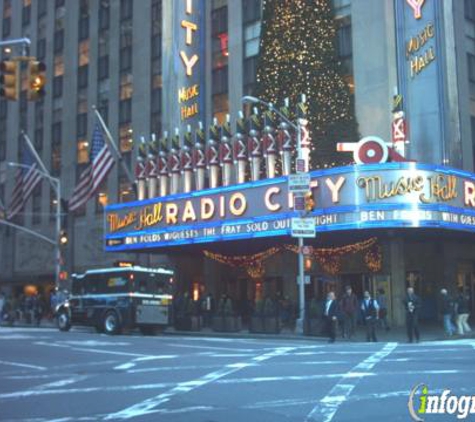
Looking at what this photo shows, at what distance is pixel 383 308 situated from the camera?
99.7 ft

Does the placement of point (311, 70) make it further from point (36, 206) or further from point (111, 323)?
point (36, 206)

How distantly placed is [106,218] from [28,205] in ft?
63.2

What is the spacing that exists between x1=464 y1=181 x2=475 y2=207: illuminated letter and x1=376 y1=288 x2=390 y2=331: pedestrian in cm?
545

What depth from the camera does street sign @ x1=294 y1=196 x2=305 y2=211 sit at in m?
28.9

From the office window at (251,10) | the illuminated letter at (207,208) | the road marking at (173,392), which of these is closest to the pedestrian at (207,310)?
the illuminated letter at (207,208)

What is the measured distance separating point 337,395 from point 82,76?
46441 millimetres

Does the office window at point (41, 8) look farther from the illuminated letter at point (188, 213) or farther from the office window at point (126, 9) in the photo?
the illuminated letter at point (188, 213)

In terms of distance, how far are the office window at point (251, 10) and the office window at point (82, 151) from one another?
16.6 metres

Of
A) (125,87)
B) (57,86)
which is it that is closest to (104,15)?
(125,87)

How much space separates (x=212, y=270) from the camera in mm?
42438

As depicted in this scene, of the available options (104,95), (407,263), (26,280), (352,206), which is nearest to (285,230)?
(352,206)

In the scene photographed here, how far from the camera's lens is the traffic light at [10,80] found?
51.6 ft

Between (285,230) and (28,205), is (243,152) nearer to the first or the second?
(285,230)

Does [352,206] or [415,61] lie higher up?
[415,61]
